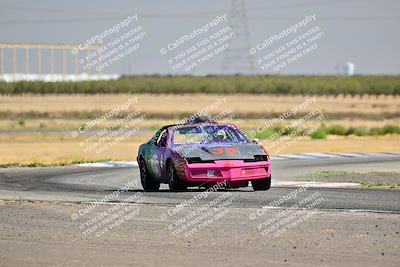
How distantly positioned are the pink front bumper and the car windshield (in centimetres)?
103

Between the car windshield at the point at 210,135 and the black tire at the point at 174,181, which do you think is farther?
the car windshield at the point at 210,135

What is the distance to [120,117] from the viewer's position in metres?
79.2

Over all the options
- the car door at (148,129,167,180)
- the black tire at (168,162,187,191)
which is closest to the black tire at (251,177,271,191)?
the black tire at (168,162,187,191)

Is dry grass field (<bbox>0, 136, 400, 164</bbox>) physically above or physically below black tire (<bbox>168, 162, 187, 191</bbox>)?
below

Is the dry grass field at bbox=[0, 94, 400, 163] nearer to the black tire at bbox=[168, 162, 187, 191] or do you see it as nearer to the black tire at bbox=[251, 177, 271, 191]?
the black tire at bbox=[168, 162, 187, 191]

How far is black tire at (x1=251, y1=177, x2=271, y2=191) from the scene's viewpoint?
20.1m

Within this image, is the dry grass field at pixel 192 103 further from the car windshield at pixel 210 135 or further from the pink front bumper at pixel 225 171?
the pink front bumper at pixel 225 171

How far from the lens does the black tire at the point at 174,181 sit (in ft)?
65.4

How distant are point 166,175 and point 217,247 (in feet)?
27.1

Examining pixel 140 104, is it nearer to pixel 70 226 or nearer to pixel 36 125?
pixel 36 125

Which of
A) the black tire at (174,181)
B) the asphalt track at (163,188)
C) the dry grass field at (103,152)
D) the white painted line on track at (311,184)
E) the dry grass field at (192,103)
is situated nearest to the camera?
the asphalt track at (163,188)

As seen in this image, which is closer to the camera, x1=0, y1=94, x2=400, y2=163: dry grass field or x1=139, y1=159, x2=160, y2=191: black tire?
x1=139, y1=159, x2=160, y2=191: black tire

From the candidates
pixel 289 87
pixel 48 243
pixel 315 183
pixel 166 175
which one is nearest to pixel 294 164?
pixel 315 183

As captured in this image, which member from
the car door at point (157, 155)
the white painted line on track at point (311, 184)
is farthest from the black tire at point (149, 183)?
the white painted line on track at point (311, 184)
